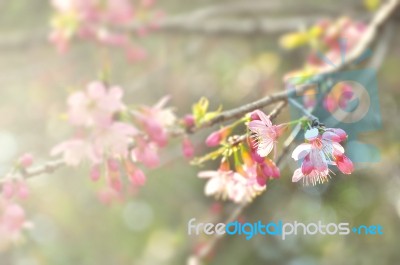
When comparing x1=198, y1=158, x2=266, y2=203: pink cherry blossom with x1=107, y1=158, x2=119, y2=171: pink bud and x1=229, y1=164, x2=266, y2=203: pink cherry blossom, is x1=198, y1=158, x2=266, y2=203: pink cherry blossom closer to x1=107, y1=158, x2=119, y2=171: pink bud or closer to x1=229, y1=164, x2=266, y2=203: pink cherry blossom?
x1=229, y1=164, x2=266, y2=203: pink cherry blossom

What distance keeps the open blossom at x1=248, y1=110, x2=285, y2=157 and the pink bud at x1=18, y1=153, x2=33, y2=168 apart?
1.63 feet

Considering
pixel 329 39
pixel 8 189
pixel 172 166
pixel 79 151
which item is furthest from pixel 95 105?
pixel 172 166

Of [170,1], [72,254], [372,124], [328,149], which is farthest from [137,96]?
[328,149]

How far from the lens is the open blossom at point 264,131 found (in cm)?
77

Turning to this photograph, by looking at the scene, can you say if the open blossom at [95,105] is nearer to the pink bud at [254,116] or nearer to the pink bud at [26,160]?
the pink bud at [26,160]

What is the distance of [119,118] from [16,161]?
23cm

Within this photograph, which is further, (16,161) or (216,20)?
(216,20)

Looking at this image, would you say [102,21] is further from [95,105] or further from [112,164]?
[112,164]

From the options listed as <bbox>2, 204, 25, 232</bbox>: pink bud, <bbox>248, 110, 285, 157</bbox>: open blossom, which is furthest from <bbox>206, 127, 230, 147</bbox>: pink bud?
<bbox>2, 204, 25, 232</bbox>: pink bud

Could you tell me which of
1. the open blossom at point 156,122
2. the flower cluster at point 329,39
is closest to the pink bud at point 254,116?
the open blossom at point 156,122

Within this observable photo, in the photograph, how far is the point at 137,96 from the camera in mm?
2713

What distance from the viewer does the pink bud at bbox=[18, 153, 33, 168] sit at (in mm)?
1104

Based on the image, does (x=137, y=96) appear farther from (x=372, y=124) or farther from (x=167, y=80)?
(x=372, y=124)

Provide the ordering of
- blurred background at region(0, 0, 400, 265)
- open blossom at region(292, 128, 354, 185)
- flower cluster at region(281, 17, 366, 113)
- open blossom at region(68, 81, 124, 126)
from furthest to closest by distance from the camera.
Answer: blurred background at region(0, 0, 400, 265)
flower cluster at region(281, 17, 366, 113)
open blossom at region(68, 81, 124, 126)
open blossom at region(292, 128, 354, 185)
